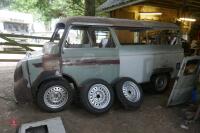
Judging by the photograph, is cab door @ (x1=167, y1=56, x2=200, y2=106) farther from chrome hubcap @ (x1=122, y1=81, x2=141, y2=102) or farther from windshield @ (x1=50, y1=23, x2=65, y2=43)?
windshield @ (x1=50, y1=23, x2=65, y2=43)

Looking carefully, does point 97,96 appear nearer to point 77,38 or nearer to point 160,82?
point 77,38

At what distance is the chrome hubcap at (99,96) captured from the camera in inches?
203

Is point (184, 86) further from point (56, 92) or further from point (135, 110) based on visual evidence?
point (56, 92)

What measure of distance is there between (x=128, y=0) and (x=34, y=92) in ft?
15.1

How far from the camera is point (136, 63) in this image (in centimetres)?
610

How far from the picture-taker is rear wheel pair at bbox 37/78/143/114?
5.08 metres

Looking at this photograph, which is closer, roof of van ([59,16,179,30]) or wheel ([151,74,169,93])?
roof of van ([59,16,179,30])

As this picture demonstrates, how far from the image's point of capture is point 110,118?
198 inches

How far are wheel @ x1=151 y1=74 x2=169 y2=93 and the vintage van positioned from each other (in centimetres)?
20

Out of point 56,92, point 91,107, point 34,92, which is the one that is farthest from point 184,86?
point 34,92

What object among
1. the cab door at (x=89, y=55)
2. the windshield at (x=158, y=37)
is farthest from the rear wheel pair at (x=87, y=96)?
the windshield at (x=158, y=37)

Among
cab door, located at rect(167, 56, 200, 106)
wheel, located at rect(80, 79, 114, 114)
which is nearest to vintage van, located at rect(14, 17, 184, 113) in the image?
wheel, located at rect(80, 79, 114, 114)

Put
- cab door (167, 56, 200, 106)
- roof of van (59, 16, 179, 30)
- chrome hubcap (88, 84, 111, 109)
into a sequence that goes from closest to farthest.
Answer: chrome hubcap (88, 84, 111, 109)
cab door (167, 56, 200, 106)
roof of van (59, 16, 179, 30)

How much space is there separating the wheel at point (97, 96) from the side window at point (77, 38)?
96 centimetres
